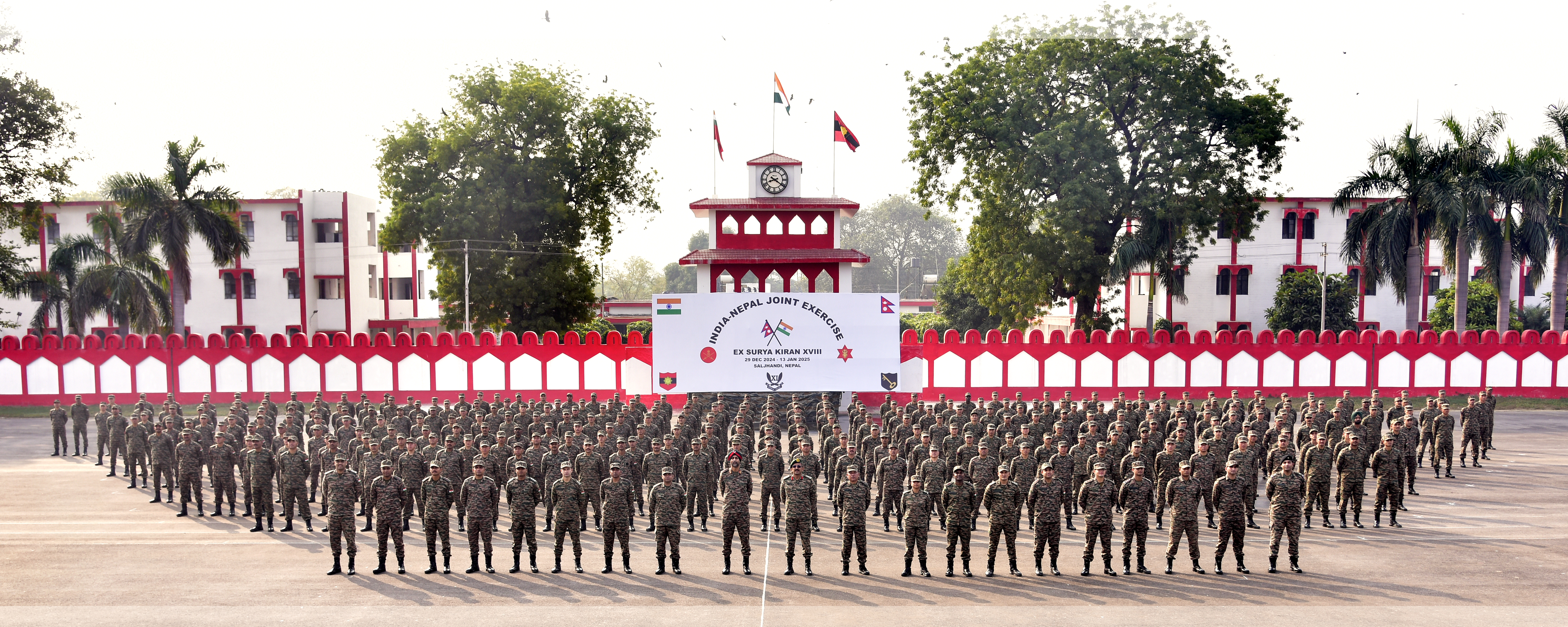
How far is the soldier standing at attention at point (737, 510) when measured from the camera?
44.8 feet

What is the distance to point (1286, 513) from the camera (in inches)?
529

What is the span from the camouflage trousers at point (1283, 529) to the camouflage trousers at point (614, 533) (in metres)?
7.85

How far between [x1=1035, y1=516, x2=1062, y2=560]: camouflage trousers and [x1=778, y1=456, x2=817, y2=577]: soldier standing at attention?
116 inches

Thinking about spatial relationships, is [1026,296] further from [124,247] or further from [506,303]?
[124,247]

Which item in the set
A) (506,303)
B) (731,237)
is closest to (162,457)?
(731,237)

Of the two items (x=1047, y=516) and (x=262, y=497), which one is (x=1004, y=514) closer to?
(x=1047, y=516)

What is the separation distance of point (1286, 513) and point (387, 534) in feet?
38.0

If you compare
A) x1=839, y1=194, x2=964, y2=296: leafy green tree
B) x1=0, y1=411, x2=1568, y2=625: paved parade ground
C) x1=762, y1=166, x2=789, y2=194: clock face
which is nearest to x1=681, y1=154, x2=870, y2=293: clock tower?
x1=762, y1=166, x2=789, y2=194: clock face

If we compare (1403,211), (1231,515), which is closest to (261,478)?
(1231,515)

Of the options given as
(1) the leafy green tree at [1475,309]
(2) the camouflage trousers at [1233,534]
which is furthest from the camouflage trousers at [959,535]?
(1) the leafy green tree at [1475,309]

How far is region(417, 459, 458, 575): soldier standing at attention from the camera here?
13586 millimetres

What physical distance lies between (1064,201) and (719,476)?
2225 centimetres

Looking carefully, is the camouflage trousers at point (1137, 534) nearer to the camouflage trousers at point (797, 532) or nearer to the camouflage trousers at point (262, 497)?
the camouflage trousers at point (797, 532)

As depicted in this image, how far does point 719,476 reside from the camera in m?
17.9
